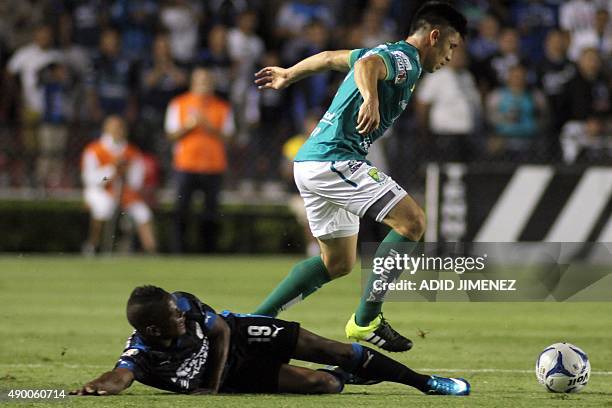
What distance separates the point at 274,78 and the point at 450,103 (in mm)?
8424

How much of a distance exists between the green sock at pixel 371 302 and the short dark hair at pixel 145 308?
1.58 m

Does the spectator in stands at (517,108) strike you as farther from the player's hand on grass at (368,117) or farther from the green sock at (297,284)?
the player's hand on grass at (368,117)

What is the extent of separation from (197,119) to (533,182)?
13.6 ft

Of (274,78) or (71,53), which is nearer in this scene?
(274,78)

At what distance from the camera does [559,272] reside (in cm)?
1266

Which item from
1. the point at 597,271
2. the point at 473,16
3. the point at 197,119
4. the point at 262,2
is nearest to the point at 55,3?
the point at 262,2

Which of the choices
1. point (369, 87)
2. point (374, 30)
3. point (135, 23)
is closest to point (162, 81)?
point (135, 23)

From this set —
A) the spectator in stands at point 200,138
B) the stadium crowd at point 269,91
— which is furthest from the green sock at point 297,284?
the spectator in stands at point 200,138

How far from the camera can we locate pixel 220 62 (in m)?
17.7

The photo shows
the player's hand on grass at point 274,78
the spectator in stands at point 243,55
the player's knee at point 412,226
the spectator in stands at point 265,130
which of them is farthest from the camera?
the spectator in stands at point 243,55

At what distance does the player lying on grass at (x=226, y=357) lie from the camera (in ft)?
21.4

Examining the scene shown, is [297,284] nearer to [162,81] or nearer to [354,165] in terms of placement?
[354,165]

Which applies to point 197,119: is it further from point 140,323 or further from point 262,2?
point 140,323

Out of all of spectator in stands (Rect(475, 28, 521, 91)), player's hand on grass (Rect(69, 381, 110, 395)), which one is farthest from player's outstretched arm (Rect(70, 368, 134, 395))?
spectator in stands (Rect(475, 28, 521, 91))
